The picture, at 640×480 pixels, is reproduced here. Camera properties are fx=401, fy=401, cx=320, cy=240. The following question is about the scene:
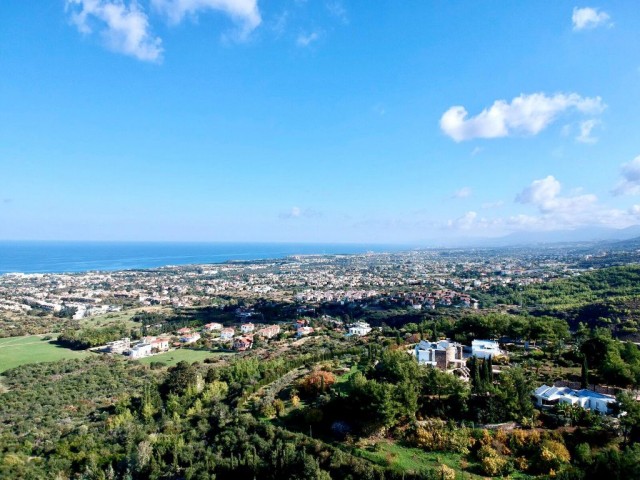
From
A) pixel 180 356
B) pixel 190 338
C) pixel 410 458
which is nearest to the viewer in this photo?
pixel 410 458

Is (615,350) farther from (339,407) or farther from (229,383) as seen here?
(229,383)

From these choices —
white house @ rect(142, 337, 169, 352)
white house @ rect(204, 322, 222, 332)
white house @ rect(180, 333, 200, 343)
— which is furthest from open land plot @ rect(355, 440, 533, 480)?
white house @ rect(204, 322, 222, 332)

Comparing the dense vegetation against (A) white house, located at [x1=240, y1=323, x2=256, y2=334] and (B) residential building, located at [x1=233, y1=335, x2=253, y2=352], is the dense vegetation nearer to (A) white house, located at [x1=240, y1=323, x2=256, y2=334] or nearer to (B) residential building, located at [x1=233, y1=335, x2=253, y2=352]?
(B) residential building, located at [x1=233, y1=335, x2=253, y2=352]

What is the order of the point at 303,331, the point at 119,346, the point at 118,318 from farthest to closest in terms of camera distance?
1. the point at 118,318
2. the point at 303,331
3. the point at 119,346

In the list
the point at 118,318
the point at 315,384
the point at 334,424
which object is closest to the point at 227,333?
the point at 118,318

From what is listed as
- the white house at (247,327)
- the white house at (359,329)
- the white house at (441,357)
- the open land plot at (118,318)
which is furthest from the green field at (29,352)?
the white house at (441,357)

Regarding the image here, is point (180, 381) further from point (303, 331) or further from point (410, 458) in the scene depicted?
point (303, 331)
